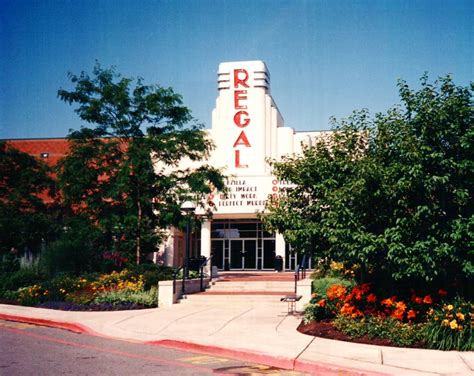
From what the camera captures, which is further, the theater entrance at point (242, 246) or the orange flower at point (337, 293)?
the theater entrance at point (242, 246)

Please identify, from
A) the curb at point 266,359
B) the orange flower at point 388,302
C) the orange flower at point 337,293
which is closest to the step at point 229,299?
the orange flower at point 337,293

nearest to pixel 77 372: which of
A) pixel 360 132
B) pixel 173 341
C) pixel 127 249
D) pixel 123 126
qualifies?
pixel 173 341

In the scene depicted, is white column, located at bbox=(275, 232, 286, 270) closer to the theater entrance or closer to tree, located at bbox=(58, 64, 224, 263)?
the theater entrance

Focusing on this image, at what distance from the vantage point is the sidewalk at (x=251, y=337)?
31.2ft

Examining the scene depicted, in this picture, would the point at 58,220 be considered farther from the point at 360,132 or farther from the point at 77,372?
the point at 77,372

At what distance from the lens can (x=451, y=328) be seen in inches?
429

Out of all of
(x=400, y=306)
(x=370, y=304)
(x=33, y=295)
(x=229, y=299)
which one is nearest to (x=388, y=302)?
(x=400, y=306)

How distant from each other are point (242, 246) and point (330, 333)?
27305 millimetres

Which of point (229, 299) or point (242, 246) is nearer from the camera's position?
point (229, 299)

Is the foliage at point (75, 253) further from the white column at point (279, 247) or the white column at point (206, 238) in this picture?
the white column at point (279, 247)

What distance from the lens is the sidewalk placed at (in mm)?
9500

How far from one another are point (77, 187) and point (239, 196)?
13298 millimetres

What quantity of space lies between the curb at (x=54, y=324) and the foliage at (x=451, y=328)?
752cm

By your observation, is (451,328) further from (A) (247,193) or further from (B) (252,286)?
(A) (247,193)
